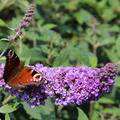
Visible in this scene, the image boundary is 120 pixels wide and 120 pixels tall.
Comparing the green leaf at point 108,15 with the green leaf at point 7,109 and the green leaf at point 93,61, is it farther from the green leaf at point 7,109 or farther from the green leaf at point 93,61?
the green leaf at point 7,109

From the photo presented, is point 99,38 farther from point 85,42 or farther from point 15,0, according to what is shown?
point 15,0

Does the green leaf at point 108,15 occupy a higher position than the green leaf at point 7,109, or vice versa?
the green leaf at point 108,15

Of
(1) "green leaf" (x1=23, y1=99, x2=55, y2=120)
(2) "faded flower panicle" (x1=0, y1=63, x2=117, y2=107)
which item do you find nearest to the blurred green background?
(1) "green leaf" (x1=23, y1=99, x2=55, y2=120)

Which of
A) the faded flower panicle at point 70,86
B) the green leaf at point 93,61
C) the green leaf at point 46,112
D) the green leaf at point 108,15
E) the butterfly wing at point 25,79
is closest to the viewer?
the butterfly wing at point 25,79

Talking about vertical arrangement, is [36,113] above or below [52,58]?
below

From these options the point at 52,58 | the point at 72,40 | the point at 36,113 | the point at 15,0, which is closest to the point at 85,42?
the point at 72,40

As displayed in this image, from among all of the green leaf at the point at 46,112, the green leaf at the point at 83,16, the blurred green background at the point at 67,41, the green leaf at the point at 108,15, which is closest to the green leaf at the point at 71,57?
the blurred green background at the point at 67,41

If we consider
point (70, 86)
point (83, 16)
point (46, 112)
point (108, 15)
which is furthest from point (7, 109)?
point (108, 15)
